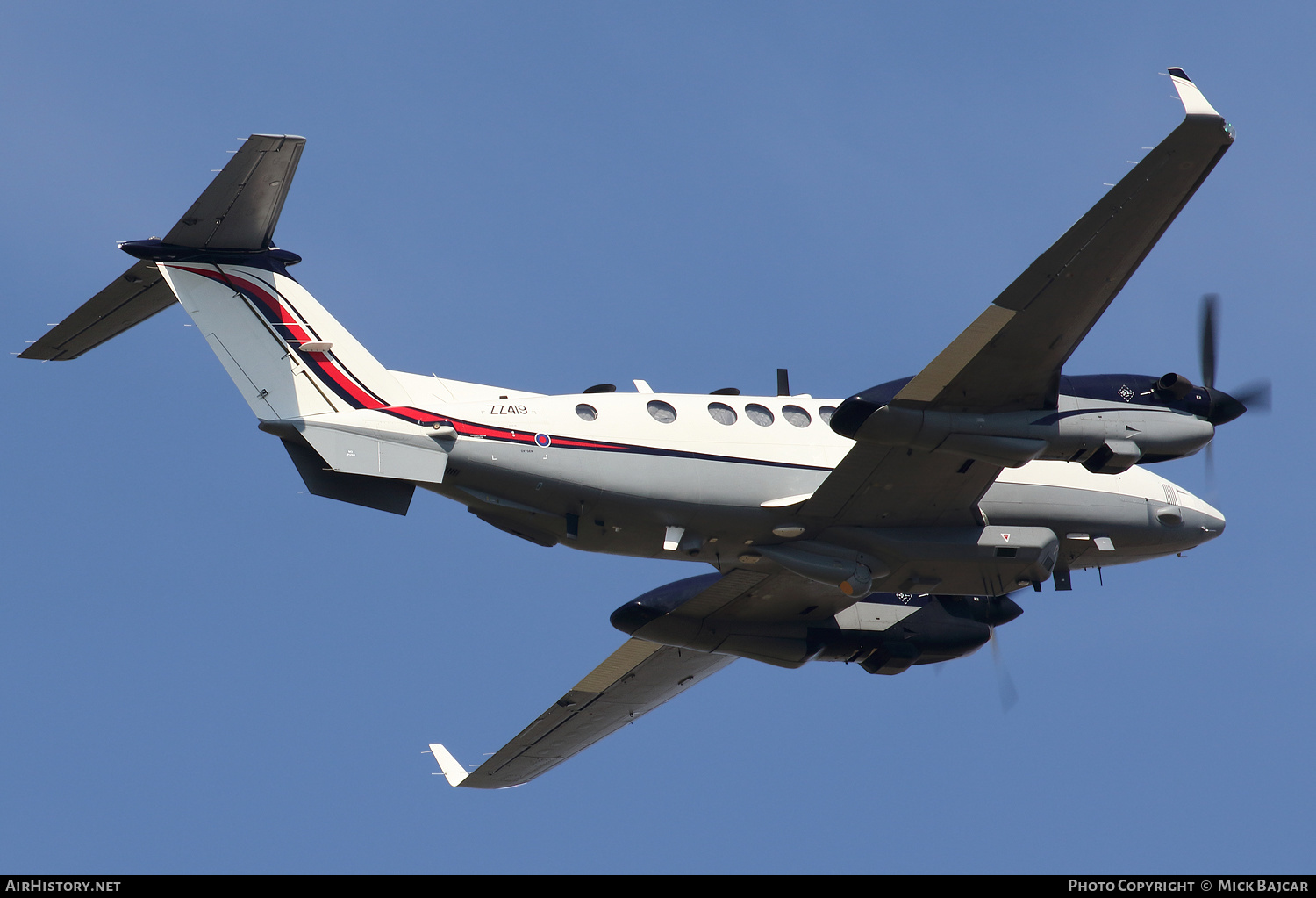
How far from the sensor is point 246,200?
76.0ft

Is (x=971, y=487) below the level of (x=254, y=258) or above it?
below

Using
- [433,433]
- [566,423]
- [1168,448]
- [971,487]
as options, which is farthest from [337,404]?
[1168,448]

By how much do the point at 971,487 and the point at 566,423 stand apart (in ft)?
23.4

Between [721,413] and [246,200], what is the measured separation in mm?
8453

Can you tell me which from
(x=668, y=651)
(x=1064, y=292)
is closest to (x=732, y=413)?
(x=1064, y=292)

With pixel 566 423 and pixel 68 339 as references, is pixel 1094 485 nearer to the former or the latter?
pixel 566 423

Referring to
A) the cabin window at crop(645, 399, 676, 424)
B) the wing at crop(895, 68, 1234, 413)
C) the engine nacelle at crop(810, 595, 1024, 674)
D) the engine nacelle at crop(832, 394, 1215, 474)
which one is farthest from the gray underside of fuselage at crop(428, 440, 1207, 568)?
the engine nacelle at crop(810, 595, 1024, 674)

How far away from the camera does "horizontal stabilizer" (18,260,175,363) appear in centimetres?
2345

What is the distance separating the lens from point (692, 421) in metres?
24.7

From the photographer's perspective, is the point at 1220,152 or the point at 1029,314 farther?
the point at 1029,314

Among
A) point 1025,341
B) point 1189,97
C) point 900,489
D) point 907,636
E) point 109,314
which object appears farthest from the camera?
point 907,636

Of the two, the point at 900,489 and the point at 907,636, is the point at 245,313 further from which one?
the point at 907,636

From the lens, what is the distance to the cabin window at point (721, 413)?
2494 centimetres

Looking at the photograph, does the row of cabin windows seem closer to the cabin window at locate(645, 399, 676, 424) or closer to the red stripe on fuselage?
the cabin window at locate(645, 399, 676, 424)
